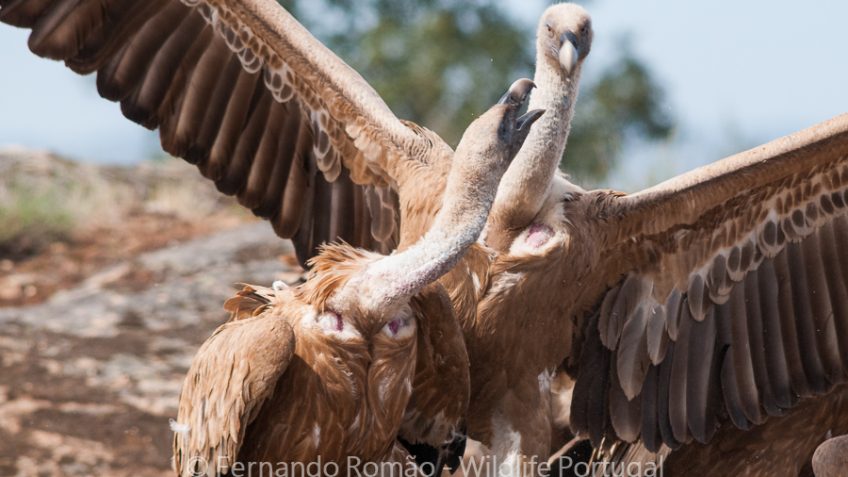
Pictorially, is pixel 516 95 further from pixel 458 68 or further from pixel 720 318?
pixel 458 68

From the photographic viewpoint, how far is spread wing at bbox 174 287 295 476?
4.80m

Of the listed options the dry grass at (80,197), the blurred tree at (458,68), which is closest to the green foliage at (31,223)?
the dry grass at (80,197)

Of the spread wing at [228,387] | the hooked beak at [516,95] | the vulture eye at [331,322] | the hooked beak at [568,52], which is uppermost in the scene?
the hooked beak at [568,52]

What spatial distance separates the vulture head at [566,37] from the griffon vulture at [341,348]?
2.16ft

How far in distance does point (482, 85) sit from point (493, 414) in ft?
38.0

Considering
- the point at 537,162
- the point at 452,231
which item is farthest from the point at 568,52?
the point at 452,231

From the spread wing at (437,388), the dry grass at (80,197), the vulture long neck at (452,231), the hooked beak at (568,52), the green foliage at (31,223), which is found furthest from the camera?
the dry grass at (80,197)

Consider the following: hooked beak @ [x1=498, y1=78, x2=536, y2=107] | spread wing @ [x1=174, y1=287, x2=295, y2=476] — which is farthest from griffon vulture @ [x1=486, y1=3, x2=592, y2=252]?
spread wing @ [x1=174, y1=287, x2=295, y2=476]

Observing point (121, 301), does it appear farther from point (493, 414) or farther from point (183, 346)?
point (493, 414)

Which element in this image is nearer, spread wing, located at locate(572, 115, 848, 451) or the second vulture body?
the second vulture body

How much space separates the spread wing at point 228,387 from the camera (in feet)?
15.8

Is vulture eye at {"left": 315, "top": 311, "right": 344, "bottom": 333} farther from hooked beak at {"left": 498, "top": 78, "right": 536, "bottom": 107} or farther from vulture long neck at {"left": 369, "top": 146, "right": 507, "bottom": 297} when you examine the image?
hooked beak at {"left": 498, "top": 78, "right": 536, "bottom": 107}

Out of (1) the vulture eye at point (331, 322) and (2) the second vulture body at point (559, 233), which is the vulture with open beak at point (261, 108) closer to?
(2) the second vulture body at point (559, 233)

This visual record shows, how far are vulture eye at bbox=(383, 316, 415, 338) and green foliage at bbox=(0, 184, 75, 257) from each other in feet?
24.9
